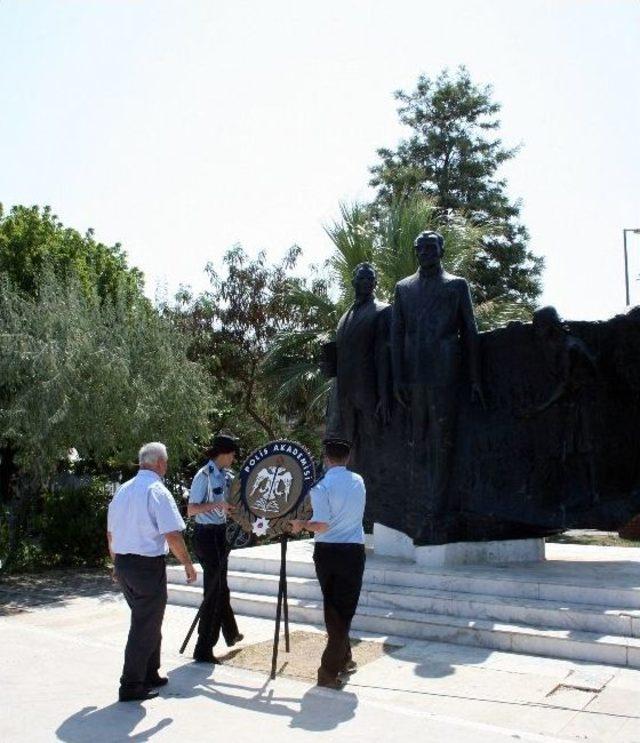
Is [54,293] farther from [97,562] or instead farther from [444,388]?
[444,388]

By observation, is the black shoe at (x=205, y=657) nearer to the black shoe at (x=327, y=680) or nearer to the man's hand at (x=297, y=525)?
the black shoe at (x=327, y=680)

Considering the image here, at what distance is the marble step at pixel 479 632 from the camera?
21.5 feet

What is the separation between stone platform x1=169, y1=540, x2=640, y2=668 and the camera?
6.87 meters

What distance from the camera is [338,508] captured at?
5.99 meters

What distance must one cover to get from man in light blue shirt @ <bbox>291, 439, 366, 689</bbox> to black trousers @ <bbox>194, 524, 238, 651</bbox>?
46.4 inches

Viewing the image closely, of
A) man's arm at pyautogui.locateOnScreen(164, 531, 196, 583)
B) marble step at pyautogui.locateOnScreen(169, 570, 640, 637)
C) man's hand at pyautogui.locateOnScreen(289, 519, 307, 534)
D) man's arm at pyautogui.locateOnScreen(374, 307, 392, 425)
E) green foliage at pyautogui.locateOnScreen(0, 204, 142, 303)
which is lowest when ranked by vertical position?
marble step at pyautogui.locateOnScreen(169, 570, 640, 637)

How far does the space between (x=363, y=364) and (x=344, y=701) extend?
4866 mm

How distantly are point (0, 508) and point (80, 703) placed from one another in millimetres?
8812

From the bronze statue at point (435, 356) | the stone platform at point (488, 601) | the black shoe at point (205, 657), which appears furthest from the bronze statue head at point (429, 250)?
the black shoe at point (205, 657)

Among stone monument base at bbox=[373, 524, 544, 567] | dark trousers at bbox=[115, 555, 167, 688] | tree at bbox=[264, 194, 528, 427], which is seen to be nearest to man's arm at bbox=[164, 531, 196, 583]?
dark trousers at bbox=[115, 555, 167, 688]

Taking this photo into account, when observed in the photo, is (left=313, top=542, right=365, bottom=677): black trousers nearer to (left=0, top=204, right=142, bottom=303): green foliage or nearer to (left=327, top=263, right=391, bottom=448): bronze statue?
(left=327, top=263, right=391, bottom=448): bronze statue

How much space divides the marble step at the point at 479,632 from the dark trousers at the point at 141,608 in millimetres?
2577

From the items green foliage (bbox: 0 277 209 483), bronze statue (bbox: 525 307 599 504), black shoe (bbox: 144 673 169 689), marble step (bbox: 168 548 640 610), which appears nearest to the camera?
black shoe (bbox: 144 673 169 689)

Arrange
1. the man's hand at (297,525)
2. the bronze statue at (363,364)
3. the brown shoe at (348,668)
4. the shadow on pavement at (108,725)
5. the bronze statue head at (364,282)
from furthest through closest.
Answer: the bronze statue head at (364,282) < the bronze statue at (363,364) < the brown shoe at (348,668) < the man's hand at (297,525) < the shadow on pavement at (108,725)
